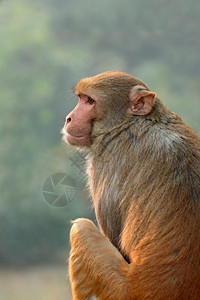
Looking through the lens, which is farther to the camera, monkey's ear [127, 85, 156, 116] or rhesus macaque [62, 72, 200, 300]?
monkey's ear [127, 85, 156, 116]

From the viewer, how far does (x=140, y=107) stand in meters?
4.56

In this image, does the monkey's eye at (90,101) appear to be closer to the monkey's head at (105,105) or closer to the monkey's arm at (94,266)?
the monkey's head at (105,105)

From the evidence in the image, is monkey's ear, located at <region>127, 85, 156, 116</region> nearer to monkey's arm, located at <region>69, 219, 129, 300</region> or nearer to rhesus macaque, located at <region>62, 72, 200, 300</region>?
rhesus macaque, located at <region>62, 72, 200, 300</region>

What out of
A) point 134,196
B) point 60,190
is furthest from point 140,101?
point 60,190

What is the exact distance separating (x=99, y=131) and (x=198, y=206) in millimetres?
1088

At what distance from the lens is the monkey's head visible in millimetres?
4555

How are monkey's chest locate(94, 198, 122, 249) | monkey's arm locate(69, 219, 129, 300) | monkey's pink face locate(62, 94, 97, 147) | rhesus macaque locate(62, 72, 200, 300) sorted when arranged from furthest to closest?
monkey's pink face locate(62, 94, 97, 147) < monkey's chest locate(94, 198, 122, 249) < monkey's arm locate(69, 219, 129, 300) < rhesus macaque locate(62, 72, 200, 300)

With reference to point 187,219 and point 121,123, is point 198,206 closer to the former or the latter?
point 187,219

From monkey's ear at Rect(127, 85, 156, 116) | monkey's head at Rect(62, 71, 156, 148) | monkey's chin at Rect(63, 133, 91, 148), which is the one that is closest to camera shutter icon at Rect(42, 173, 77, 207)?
monkey's chin at Rect(63, 133, 91, 148)

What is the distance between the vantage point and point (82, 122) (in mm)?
4680

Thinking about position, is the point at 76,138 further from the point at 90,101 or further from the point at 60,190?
the point at 60,190

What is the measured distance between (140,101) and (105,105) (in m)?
0.30

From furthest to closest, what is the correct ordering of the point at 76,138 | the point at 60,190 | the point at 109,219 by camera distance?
the point at 60,190 < the point at 76,138 < the point at 109,219

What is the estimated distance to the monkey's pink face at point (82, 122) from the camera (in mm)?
4672
